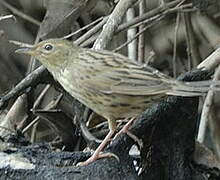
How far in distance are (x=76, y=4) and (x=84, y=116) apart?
0.64 meters

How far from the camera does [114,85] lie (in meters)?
3.07

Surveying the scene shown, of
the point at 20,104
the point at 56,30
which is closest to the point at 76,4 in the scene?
the point at 56,30

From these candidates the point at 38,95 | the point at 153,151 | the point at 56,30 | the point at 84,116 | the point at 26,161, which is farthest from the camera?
the point at 38,95

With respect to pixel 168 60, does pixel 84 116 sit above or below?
above

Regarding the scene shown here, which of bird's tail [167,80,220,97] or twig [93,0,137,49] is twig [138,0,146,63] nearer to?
twig [93,0,137,49]

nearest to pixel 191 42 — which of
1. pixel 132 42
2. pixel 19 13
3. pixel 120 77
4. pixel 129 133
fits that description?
pixel 132 42

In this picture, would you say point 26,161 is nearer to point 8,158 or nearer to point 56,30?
point 8,158

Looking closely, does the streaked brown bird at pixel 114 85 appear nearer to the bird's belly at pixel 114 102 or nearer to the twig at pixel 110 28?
the bird's belly at pixel 114 102


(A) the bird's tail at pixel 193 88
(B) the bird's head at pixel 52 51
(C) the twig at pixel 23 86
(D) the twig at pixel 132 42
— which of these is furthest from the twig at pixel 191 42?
(A) the bird's tail at pixel 193 88

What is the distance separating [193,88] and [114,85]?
307 millimetres

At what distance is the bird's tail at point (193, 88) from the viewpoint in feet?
9.73

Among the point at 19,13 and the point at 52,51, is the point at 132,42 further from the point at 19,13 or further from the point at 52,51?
the point at 52,51


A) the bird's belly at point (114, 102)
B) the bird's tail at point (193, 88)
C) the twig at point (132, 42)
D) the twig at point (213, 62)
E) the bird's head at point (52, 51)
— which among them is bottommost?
the twig at point (132, 42)

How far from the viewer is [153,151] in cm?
304
